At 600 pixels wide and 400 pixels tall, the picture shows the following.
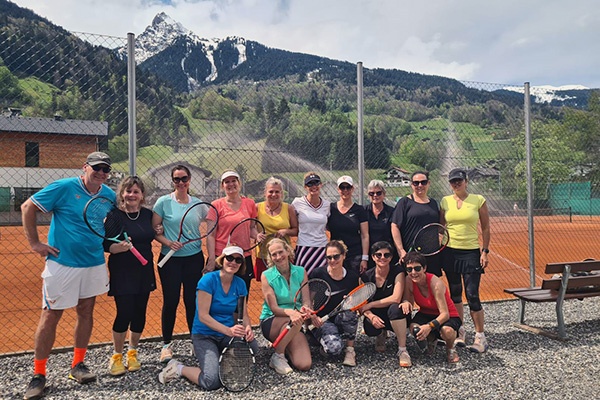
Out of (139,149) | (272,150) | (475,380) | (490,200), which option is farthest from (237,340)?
(490,200)

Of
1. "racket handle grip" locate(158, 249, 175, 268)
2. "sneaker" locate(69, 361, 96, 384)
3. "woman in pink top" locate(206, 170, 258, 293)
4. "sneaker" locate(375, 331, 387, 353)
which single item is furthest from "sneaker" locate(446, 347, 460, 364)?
"sneaker" locate(69, 361, 96, 384)

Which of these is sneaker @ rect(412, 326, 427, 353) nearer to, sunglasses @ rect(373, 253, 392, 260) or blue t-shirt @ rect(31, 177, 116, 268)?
sunglasses @ rect(373, 253, 392, 260)

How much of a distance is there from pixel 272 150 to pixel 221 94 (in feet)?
3.63

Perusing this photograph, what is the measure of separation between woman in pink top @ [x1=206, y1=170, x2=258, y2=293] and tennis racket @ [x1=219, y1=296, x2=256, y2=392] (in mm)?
747

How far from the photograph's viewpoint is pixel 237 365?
4.02m

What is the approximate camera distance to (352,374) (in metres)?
4.23

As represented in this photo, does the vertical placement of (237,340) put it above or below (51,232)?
below

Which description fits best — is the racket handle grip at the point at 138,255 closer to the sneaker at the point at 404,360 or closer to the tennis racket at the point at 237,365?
the tennis racket at the point at 237,365

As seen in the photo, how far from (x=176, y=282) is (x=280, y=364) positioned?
121 cm

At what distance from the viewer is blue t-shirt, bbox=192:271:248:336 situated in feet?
13.9

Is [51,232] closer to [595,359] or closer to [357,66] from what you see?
[357,66]

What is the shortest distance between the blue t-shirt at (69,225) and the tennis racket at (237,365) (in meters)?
1.39

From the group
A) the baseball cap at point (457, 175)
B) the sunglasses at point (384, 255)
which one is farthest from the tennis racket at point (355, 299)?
the baseball cap at point (457, 175)

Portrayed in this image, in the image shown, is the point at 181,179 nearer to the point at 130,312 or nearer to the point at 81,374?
the point at 130,312
